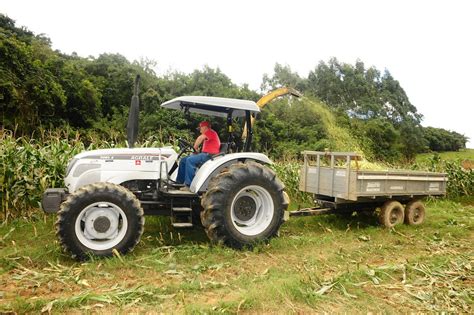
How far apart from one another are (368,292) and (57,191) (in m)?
3.88

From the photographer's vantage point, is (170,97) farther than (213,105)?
Yes

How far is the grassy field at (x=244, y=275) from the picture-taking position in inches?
135

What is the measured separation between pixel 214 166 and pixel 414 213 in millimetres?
4345

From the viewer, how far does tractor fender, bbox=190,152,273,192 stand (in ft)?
17.5

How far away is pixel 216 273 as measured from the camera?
14.2ft

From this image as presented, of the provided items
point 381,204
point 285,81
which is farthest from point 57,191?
point 285,81

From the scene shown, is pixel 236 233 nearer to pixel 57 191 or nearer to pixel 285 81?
pixel 57 191

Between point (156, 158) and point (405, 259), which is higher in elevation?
point (156, 158)

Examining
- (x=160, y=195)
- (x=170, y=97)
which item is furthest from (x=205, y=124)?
(x=170, y=97)

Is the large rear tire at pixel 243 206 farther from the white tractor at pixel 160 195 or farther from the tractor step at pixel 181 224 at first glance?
the tractor step at pixel 181 224

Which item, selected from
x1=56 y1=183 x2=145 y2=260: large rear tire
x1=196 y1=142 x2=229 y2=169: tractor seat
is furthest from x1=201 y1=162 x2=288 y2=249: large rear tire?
x1=56 y1=183 x2=145 y2=260: large rear tire

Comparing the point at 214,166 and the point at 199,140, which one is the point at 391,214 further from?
the point at 199,140

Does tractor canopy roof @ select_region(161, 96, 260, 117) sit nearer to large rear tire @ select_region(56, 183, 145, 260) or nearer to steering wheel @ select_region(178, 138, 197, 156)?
steering wheel @ select_region(178, 138, 197, 156)

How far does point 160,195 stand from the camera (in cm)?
536
